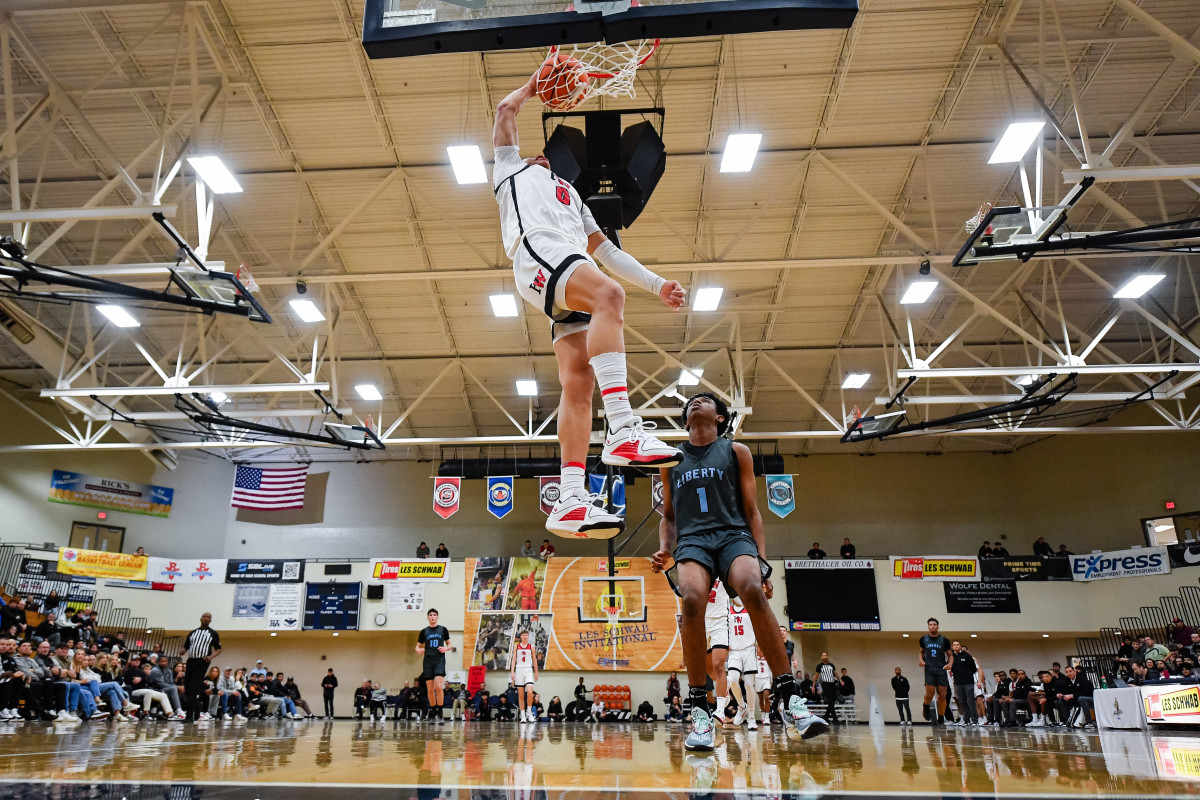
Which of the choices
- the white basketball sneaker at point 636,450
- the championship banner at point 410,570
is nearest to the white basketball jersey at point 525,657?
the championship banner at point 410,570

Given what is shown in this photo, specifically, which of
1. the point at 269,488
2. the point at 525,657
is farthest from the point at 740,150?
the point at 269,488

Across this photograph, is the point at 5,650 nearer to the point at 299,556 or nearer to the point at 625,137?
the point at 625,137

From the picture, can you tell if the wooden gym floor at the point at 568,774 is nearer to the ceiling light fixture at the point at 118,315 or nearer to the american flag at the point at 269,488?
the ceiling light fixture at the point at 118,315

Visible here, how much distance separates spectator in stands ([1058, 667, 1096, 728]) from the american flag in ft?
64.8

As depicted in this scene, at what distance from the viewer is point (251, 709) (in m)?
18.9

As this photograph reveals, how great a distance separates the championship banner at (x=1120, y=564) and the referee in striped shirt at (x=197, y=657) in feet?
69.1

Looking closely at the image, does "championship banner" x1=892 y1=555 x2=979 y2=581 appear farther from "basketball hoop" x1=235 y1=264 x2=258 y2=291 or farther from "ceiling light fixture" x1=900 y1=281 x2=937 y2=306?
"basketball hoop" x1=235 y1=264 x2=258 y2=291

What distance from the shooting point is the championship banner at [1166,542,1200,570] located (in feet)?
61.6

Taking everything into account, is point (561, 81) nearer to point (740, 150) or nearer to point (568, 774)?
point (568, 774)

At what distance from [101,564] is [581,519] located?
882 inches

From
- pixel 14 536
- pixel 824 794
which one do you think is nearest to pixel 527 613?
pixel 14 536

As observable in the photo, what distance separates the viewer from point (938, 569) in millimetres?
22109

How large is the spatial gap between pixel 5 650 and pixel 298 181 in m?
8.75

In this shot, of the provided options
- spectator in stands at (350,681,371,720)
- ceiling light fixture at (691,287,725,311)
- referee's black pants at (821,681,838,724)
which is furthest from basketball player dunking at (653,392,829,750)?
spectator in stands at (350,681,371,720)
